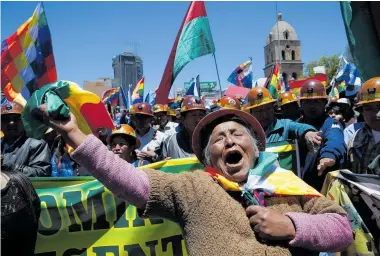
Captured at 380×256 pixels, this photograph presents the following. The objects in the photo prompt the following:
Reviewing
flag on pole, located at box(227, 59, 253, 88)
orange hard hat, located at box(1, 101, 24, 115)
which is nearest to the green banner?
orange hard hat, located at box(1, 101, 24, 115)

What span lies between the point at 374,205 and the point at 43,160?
332 cm

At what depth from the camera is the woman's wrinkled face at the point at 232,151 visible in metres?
2.25

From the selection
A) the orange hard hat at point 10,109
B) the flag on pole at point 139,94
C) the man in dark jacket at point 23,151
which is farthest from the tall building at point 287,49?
the man in dark jacket at point 23,151

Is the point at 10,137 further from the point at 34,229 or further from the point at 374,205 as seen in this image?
the point at 374,205

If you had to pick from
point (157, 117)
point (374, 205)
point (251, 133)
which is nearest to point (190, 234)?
point (251, 133)

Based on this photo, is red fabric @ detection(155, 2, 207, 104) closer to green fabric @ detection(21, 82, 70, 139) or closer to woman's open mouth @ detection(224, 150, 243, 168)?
woman's open mouth @ detection(224, 150, 243, 168)

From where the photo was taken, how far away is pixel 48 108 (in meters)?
1.84

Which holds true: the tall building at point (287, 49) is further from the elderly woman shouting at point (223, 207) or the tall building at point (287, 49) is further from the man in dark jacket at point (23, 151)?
the elderly woman shouting at point (223, 207)

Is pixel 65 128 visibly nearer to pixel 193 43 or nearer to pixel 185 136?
pixel 185 136

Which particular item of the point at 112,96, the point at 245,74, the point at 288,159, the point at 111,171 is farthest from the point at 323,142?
the point at 112,96

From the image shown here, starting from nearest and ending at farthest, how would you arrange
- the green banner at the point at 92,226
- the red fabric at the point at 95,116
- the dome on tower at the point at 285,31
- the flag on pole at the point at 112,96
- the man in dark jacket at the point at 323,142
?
1. the red fabric at the point at 95,116
2. the green banner at the point at 92,226
3. the man in dark jacket at the point at 323,142
4. the flag on pole at the point at 112,96
5. the dome on tower at the point at 285,31

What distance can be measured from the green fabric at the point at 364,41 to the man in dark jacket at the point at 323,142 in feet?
2.21

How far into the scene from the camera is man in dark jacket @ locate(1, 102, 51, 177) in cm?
430

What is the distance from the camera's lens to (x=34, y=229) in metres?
2.05
